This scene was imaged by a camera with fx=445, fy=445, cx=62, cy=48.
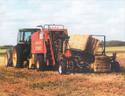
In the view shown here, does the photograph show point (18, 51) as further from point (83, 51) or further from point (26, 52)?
point (83, 51)

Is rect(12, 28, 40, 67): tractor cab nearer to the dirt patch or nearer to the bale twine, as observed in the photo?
the dirt patch

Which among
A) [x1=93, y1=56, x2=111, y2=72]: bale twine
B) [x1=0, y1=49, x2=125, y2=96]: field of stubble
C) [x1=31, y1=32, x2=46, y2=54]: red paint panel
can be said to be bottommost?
[x1=0, y1=49, x2=125, y2=96]: field of stubble

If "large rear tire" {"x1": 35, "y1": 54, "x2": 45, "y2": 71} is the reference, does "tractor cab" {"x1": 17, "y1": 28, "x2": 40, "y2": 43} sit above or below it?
above

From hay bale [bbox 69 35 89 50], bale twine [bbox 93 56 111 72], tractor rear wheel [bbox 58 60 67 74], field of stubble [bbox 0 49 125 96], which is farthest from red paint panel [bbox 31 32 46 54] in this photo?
bale twine [bbox 93 56 111 72]

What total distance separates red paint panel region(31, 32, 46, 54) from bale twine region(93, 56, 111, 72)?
3721 millimetres

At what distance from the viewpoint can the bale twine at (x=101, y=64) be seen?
1002 inches

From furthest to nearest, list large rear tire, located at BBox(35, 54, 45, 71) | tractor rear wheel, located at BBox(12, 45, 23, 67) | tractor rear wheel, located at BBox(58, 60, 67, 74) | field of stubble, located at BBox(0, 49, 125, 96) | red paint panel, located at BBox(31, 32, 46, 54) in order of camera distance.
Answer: tractor rear wheel, located at BBox(12, 45, 23, 67)
large rear tire, located at BBox(35, 54, 45, 71)
red paint panel, located at BBox(31, 32, 46, 54)
tractor rear wheel, located at BBox(58, 60, 67, 74)
field of stubble, located at BBox(0, 49, 125, 96)

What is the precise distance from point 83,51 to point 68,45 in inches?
37.4

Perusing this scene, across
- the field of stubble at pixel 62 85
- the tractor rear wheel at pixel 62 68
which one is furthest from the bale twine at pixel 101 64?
the tractor rear wheel at pixel 62 68

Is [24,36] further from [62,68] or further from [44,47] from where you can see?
[62,68]

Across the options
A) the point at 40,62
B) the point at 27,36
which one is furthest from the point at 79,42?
the point at 27,36

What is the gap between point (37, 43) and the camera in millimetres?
28672

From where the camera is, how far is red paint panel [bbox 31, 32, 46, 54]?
27.7 metres

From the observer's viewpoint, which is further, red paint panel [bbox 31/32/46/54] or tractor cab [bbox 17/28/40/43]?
tractor cab [bbox 17/28/40/43]
